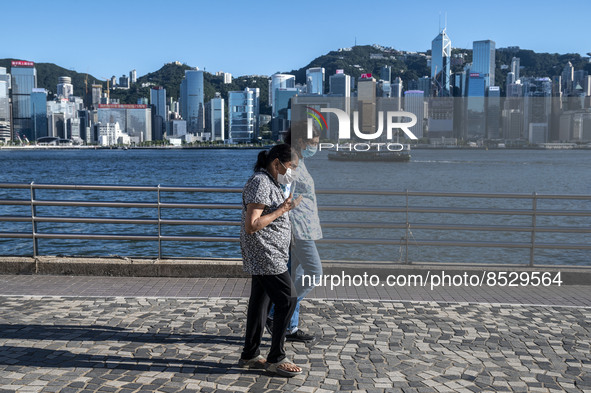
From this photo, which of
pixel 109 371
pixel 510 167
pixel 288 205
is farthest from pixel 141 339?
pixel 510 167

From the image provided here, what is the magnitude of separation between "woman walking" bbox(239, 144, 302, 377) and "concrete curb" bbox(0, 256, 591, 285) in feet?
10.3

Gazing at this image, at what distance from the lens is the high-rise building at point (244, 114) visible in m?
157

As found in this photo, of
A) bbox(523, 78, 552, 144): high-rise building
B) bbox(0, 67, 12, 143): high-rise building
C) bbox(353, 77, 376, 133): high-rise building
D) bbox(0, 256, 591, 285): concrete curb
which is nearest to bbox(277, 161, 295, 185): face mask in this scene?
bbox(353, 77, 376, 133): high-rise building

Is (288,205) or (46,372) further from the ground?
(288,205)

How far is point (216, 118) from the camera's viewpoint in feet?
579

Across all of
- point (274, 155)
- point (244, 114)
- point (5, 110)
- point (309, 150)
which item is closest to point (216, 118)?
point (244, 114)

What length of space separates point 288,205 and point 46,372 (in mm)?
2068

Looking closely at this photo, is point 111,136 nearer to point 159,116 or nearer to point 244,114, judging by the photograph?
point 159,116

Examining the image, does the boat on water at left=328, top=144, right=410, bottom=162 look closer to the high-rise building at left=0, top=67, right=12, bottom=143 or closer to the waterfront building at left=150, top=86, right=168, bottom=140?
the high-rise building at left=0, top=67, right=12, bottom=143

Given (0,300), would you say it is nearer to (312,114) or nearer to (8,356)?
(8,356)

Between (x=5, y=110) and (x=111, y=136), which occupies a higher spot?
(x=5, y=110)

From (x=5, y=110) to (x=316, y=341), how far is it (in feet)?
668

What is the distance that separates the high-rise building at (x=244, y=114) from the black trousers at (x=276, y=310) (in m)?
147

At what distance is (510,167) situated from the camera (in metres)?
60.8
